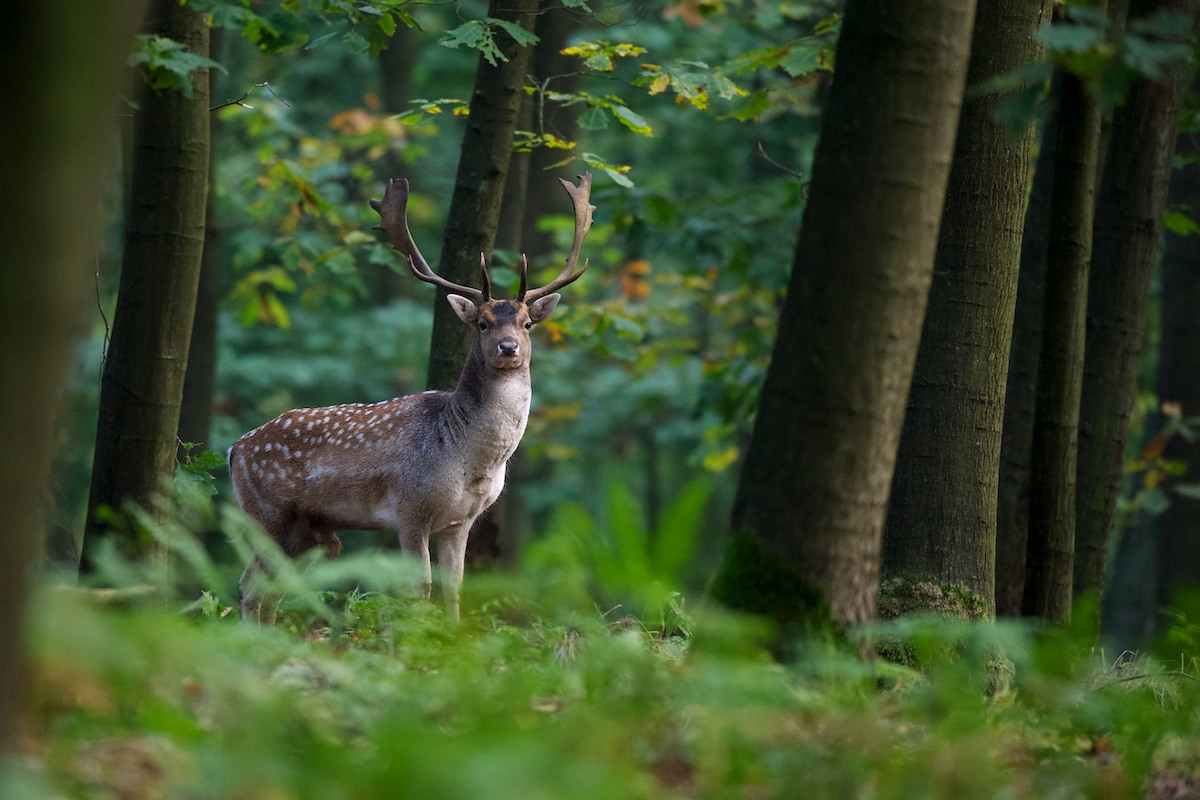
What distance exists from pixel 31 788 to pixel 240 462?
565cm

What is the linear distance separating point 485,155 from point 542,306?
1001mm

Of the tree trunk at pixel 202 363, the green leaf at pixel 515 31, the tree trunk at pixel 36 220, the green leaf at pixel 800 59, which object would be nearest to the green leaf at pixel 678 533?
the tree trunk at pixel 36 220

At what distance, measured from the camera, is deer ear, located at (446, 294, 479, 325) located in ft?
25.1

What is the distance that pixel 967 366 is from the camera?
549cm

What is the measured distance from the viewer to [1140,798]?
3564 millimetres

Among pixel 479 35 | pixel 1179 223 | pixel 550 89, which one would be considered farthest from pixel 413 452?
pixel 1179 223

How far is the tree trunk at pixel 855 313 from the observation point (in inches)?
155

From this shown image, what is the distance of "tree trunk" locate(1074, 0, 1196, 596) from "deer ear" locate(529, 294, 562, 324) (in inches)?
126

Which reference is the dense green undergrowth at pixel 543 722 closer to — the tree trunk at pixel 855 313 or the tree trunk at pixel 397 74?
the tree trunk at pixel 855 313

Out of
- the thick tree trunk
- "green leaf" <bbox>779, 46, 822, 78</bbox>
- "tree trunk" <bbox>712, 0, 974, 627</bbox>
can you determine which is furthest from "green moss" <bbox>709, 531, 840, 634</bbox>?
the thick tree trunk

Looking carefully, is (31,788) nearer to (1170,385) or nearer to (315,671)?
(315,671)

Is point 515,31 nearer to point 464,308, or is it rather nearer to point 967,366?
point 464,308

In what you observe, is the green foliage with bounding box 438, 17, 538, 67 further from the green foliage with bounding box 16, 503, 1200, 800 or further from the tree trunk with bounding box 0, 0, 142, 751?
the tree trunk with bounding box 0, 0, 142, 751

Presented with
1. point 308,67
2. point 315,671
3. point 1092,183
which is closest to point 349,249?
point 1092,183
